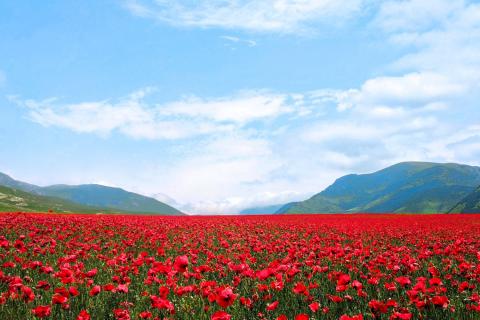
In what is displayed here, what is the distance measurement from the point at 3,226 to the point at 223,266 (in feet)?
41.5

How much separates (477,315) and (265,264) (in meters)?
5.50

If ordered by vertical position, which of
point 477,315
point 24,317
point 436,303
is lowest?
point 24,317

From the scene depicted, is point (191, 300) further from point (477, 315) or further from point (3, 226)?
point (3, 226)

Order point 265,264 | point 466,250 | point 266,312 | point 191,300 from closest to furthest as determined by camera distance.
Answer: point 266,312, point 191,300, point 265,264, point 466,250

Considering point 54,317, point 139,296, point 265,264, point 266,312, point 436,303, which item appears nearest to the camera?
point 436,303

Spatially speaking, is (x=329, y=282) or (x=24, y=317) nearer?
(x=24, y=317)

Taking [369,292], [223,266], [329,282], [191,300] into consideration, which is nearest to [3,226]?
[223,266]

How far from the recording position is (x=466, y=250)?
12.2m

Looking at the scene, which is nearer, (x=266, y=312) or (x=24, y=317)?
(x=24, y=317)

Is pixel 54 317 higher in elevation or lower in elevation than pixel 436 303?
lower

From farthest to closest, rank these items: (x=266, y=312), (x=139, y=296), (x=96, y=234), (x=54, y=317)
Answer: (x=96, y=234), (x=139, y=296), (x=266, y=312), (x=54, y=317)

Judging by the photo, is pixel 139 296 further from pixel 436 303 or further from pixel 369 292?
pixel 436 303

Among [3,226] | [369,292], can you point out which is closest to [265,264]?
[369,292]

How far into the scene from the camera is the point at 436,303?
4941 mm
